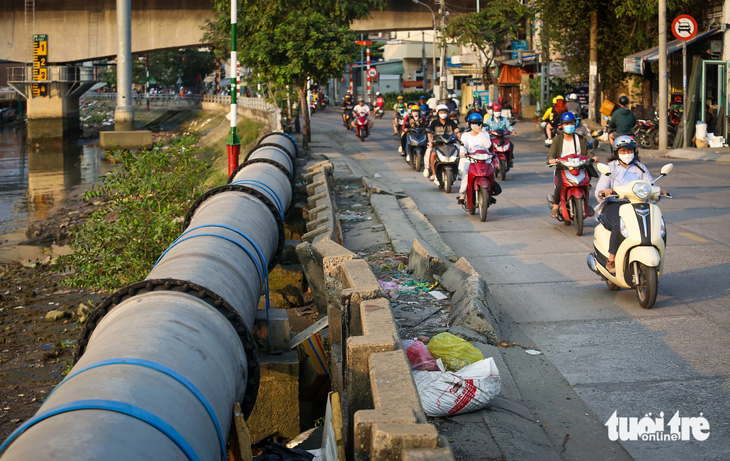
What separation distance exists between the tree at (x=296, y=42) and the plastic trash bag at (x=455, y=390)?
65.2 ft

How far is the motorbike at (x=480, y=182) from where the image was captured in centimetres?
1295

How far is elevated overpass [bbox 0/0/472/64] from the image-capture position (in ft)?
Answer: 150

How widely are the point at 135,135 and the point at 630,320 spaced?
34.7 metres

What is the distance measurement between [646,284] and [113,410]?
5.62 m

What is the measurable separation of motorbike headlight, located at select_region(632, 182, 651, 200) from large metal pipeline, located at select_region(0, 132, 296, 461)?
3.66m

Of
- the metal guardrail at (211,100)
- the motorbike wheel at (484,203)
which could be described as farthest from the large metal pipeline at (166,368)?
the metal guardrail at (211,100)

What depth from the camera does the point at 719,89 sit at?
81.2 ft

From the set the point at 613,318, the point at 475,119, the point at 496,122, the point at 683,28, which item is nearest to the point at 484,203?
the point at 475,119

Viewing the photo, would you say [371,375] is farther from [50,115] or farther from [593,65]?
[50,115]

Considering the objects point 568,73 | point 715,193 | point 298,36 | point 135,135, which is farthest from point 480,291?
point 135,135

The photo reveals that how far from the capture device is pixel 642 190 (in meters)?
7.95

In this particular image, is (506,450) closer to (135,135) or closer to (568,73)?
(568,73)

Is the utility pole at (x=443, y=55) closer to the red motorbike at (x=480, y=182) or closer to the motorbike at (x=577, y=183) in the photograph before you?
the red motorbike at (x=480, y=182)

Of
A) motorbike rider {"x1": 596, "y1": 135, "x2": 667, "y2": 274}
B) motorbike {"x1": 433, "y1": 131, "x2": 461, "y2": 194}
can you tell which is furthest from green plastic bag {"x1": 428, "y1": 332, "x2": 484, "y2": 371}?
motorbike {"x1": 433, "y1": 131, "x2": 461, "y2": 194}
